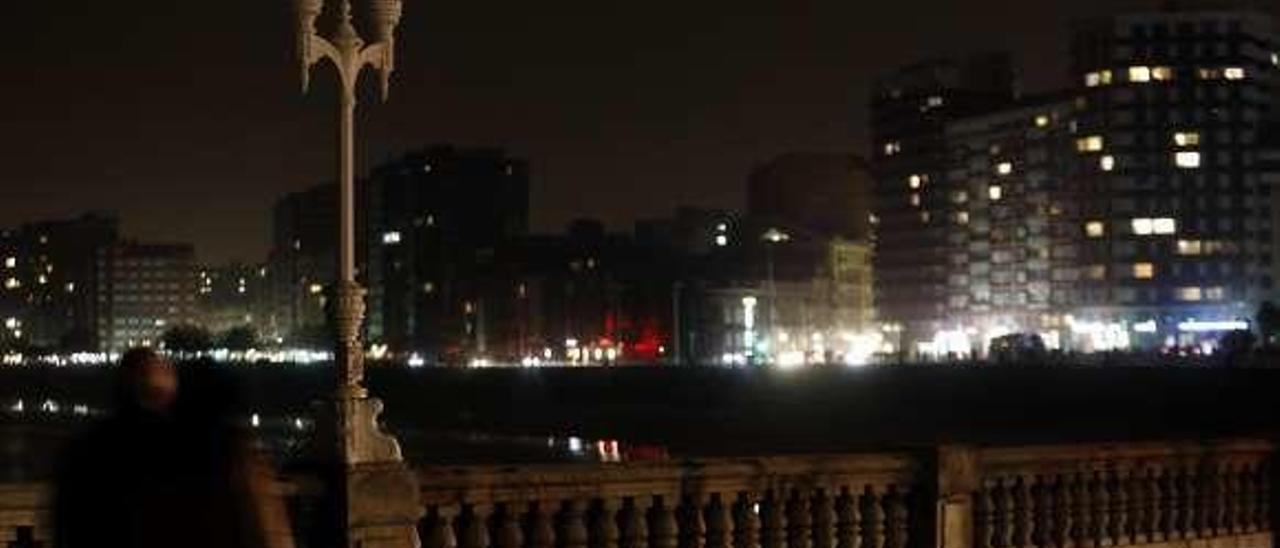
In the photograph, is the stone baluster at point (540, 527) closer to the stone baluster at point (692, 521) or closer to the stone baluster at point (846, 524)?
the stone baluster at point (692, 521)

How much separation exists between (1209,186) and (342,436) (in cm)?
17931

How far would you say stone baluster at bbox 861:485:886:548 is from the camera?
13.0m

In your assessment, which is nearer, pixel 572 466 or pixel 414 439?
pixel 572 466

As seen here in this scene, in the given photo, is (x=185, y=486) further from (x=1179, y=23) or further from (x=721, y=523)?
(x=1179, y=23)

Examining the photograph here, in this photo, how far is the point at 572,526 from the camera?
11.3m

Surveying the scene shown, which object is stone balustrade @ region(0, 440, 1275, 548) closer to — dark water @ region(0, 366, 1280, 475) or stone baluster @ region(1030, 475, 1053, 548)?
stone baluster @ region(1030, 475, 1053, 548)

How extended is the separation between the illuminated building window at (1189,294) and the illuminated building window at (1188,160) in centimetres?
1066

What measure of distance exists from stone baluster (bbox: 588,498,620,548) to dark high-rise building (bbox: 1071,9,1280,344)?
173980 mm

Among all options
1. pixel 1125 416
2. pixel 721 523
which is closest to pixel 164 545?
pixel 721 523

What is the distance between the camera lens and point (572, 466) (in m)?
11.4

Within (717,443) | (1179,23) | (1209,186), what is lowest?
(717,443)

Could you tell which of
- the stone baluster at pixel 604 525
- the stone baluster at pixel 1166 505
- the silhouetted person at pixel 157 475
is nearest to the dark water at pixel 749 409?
the stone baluster at pixel 1166 505

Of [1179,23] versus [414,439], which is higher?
[1179,23]

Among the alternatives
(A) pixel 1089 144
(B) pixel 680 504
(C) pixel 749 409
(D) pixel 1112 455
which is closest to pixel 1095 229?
(A) pixel 1089 144
